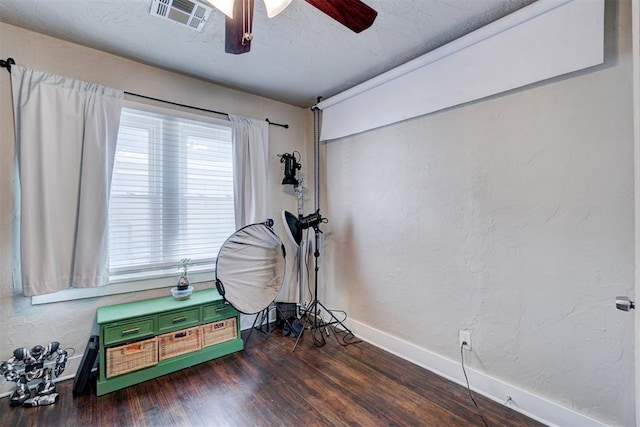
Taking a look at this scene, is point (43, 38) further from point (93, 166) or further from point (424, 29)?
point (424, 29)

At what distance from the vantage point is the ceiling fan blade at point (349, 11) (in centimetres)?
131

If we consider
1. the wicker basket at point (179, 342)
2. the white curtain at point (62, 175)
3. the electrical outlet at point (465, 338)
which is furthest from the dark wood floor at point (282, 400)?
the white curtain at point (62, 175)

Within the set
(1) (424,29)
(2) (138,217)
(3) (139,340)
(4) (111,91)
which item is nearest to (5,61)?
(4) (111,91)

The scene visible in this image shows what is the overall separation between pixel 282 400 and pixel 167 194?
201 centimetres

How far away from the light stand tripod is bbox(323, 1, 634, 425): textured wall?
378mm

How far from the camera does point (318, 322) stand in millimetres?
3418

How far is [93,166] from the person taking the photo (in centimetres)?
230

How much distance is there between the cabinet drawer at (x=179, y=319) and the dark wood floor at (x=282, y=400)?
1.19 feet

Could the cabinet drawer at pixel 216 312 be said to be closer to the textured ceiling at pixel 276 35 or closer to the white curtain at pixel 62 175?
the white curtain at pixel 62 175

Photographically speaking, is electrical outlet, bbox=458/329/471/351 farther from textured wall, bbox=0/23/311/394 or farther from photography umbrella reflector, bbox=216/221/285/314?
textured wall, bbox=0/23/311/394

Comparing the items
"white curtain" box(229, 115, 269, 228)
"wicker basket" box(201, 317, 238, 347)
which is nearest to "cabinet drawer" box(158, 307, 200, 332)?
"wicker basket" box(201, 317, 238, 347)

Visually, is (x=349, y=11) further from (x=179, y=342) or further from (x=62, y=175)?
(x=179, y=342)

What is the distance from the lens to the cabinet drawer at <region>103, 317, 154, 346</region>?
217cm

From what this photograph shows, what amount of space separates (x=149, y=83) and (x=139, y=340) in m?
→ 2.18
